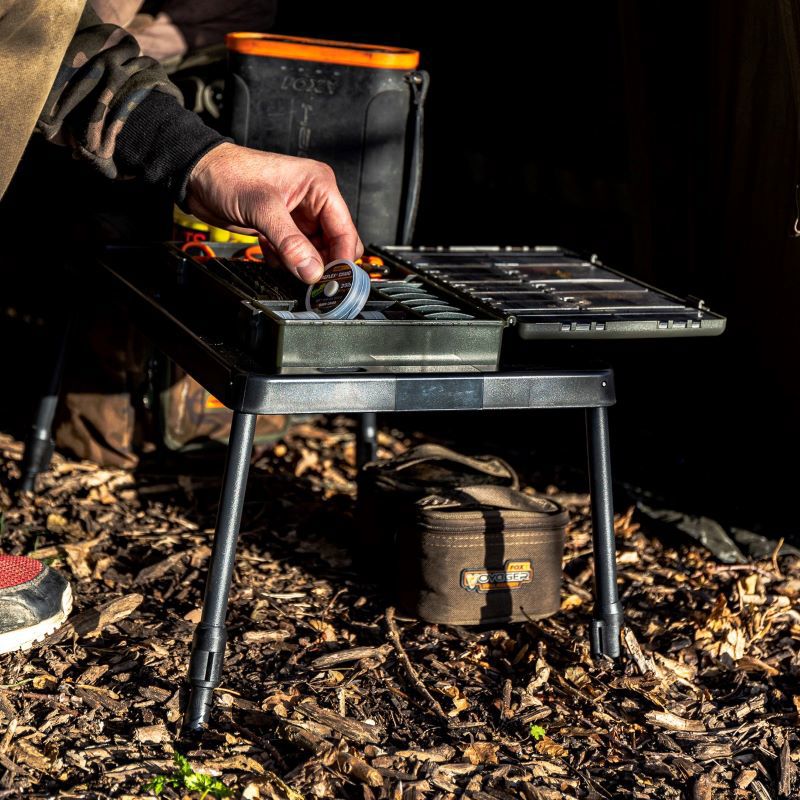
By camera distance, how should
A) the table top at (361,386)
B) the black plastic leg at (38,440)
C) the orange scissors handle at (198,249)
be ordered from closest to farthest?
the table top at (361,386) → the orange scissors handle at (198,249) → the black plastic leg at (38,440)

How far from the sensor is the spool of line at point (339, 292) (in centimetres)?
228

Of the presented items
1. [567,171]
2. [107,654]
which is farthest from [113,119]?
[567,171]

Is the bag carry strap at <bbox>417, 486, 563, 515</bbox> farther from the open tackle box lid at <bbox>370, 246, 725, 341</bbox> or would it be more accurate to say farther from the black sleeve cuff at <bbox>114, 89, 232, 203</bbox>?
the black sleeve cuff at <bbox>114, 89, 232, 203</bbox>

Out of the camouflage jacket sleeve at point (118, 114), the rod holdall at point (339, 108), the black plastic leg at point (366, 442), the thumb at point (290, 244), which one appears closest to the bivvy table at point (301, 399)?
the thumb at point (290, 244)

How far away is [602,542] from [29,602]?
124cm

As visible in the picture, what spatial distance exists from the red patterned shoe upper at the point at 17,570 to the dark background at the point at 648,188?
1.22 metres

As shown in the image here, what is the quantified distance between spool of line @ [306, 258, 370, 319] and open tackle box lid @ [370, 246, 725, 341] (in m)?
0.31

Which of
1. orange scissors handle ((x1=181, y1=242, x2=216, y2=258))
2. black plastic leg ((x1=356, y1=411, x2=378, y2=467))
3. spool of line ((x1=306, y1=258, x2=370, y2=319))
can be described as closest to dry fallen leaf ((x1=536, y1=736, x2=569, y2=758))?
spool of line ((x1=306, y1=258, x2=370, y2=319))

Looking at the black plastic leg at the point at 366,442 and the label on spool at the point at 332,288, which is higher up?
the label on spool at the point at 332,288

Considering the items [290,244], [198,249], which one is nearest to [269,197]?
[290,244]

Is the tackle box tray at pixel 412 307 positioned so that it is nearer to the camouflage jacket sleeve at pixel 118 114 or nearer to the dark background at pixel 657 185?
the camouflage jacket sleeve at pixel 118 114

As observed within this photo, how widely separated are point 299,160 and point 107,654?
44.8 inches

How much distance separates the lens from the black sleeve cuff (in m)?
2.44

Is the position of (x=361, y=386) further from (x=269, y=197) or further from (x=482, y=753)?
(x=482, y=753)
